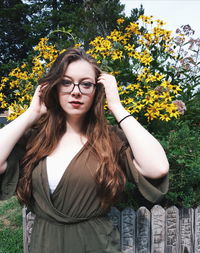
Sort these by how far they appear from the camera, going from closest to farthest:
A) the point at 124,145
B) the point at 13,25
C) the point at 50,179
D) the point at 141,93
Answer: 1. the point at 50,179
2. the point at 124,145
3. the point at 141,93
4. the point at 13,25

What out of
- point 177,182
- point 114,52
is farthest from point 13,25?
point 177,182

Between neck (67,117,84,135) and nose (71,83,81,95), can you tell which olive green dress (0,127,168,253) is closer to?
neck (67,117,84,135)

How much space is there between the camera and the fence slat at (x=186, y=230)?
7.11 ft

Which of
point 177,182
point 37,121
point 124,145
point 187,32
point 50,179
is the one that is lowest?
point 177,182

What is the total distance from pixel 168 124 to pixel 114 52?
940 mm

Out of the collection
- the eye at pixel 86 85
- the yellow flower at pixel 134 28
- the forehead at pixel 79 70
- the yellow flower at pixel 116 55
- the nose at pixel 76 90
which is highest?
the yellow flower at pixel 134 28

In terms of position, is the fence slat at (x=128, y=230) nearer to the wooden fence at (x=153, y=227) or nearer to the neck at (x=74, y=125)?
the wooden fence at (x=153, y=227)

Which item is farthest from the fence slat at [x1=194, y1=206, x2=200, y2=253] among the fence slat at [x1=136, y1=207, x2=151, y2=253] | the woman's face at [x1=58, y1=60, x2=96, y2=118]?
the woman's face at [x1=58, y1=60, x2=96, y2=118]

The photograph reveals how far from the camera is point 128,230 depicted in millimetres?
Result: 2084

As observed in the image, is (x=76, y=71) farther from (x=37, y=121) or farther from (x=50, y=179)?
(x=50, y=179)

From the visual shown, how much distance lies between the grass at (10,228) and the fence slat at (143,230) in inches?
56.1

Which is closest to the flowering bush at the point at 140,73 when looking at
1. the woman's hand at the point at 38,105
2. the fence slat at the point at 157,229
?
the fence slat at the point at 157,229

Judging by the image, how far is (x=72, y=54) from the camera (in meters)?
1.25

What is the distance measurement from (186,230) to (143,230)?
15.4 inches
